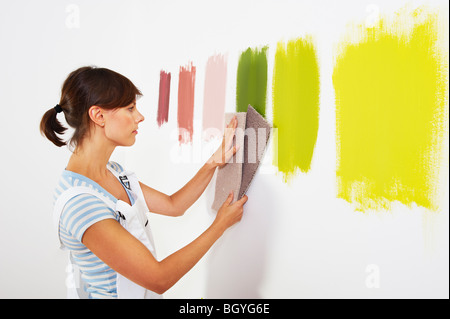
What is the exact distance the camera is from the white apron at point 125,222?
86 centimetres

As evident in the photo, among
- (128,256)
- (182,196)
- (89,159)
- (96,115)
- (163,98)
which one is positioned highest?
(163,98)

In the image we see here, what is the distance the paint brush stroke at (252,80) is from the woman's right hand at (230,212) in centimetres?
25

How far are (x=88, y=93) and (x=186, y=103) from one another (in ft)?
1.30

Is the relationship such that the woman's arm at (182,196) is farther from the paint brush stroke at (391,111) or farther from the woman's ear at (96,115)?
the paint brush stroke at (391,111)

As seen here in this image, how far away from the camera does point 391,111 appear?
2.35 feet

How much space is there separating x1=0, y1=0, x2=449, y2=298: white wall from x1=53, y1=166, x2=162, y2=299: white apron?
0.24 metres

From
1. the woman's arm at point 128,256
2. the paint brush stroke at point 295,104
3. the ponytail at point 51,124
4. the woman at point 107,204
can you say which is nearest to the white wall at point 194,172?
the paint brush stroke at point 295,104

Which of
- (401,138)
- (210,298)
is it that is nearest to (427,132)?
(401,138)

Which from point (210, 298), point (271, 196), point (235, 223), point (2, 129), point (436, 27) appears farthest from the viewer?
point (2, 129)

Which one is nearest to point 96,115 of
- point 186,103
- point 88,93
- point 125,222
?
point 88,93

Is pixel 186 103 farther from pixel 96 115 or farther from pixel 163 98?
pixel 96 115

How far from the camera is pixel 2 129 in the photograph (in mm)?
1436
